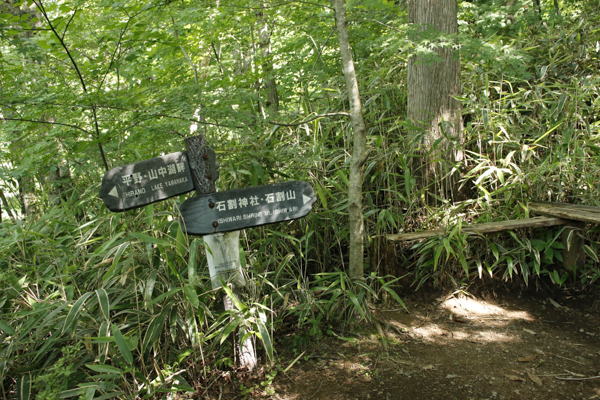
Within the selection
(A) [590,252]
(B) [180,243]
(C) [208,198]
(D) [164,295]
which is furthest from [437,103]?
(D) [164,295]

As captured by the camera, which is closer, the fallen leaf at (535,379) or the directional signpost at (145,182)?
the directional signpost at (145,182)

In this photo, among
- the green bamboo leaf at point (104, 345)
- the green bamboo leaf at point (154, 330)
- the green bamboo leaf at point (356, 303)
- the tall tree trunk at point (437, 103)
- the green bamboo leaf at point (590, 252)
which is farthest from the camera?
the tall tree trunk at point (437, 103)

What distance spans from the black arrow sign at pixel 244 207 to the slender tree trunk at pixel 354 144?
1.89 feet

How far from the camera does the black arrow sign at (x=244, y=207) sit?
2.04 meters

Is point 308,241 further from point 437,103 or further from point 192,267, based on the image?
point 437,103

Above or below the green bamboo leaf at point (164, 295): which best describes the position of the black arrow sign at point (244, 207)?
above

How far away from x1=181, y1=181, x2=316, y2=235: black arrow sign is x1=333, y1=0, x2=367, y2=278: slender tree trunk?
0.58 m

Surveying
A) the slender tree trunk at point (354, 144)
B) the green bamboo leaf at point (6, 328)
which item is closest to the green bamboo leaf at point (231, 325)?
the slender tree trunk at point (354, 144)

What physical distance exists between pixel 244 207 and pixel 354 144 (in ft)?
3.14

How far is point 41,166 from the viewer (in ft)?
11.7

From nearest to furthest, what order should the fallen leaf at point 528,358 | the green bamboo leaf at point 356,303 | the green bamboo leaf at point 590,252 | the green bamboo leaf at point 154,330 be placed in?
the green bamboo leaf at point 154,330 → the fallen leaf at point 528,358 → the green bamboo leaf at point 356,303 → the green bamboo leaf at point 590,252

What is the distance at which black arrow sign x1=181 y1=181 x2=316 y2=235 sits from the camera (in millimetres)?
2041

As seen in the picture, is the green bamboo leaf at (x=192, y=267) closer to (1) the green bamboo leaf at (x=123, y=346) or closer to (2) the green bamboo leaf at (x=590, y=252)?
(1) the green bamboo leaf at (x=123, y=346)

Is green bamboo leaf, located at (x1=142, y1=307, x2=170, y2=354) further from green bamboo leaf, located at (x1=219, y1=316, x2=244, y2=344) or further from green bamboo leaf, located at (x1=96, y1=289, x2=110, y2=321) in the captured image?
green bamboo leaf, located at (x1=219, y1=316, x2=244, y2=344)
